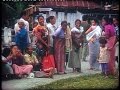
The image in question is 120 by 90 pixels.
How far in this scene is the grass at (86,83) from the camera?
8.20 metres

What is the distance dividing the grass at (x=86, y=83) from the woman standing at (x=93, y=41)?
0.26 metres

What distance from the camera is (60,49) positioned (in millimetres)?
8508

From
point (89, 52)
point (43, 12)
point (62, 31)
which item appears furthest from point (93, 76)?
point (43, 12)

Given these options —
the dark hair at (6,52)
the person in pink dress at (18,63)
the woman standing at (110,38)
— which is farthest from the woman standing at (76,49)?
the dark hair at (6,52)

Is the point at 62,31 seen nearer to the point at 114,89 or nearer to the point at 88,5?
the point at 88,5

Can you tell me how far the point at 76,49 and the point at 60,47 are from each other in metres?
0.39

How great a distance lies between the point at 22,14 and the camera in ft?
26.4

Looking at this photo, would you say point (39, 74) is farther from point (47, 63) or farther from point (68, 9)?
point (68, 9)

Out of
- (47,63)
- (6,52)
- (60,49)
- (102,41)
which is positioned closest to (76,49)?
(60,49)

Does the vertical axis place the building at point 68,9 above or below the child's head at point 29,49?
above

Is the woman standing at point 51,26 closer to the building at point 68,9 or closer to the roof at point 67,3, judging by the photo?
the building at point 68,9

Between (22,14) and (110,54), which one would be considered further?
(110,54)

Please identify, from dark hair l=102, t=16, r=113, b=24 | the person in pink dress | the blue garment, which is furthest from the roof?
the person in pink dress

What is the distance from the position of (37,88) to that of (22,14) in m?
1.63
